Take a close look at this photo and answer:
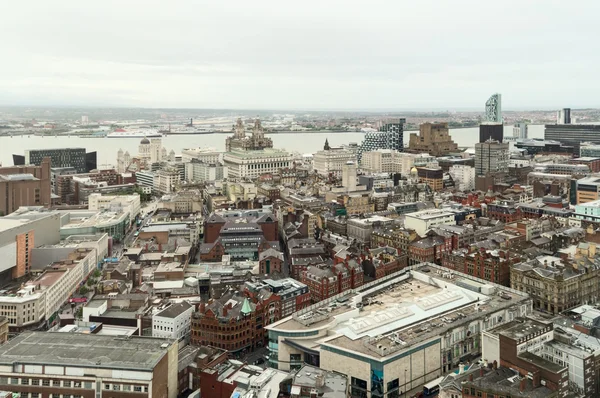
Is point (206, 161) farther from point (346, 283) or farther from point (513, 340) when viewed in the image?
point (513, 340)

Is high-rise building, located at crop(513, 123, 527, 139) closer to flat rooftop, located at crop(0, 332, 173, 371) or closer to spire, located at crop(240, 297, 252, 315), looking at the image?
spire, located at crop(240, 297, 252, 315)

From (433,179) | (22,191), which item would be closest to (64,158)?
(22,191)

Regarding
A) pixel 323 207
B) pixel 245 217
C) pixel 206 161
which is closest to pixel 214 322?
pixel 245 217

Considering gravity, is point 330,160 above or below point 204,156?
below

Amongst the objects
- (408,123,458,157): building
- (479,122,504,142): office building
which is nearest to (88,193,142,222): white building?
(408,123,458,157): building

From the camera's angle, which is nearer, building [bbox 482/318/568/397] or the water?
building [bbox 482/318/568/397]

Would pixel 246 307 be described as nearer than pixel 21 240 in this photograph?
Yes

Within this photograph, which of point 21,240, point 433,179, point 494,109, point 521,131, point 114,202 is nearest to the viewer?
point 21,240

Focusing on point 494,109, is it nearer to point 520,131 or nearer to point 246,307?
point 520,131
